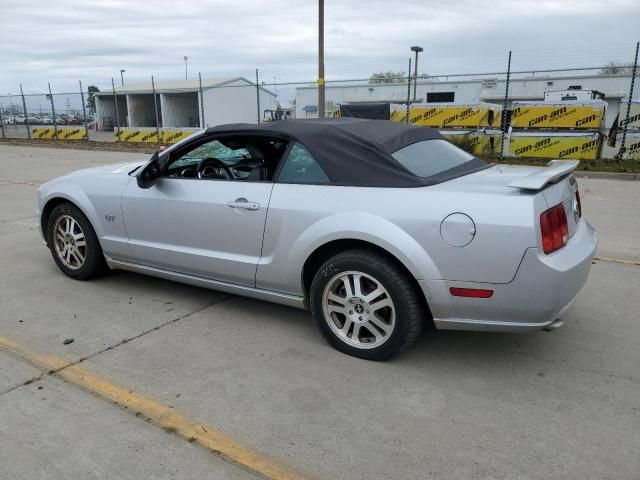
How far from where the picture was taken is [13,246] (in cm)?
636

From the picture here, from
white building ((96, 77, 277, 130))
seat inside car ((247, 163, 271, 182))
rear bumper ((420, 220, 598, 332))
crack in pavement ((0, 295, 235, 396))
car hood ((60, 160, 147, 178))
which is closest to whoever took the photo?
rear bumper ((420, 220, 598, 332))

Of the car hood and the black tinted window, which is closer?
the black tinted window

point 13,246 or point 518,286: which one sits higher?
point 518,286

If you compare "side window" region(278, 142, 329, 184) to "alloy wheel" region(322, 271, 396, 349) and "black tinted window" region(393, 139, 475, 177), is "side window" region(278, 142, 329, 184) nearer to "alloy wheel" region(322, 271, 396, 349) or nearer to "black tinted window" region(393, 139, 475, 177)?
"black tinted window" region(393, 139, 475, 177)

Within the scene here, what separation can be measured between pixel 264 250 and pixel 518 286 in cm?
168

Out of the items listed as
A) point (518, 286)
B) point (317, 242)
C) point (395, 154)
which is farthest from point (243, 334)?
point (518, 286)

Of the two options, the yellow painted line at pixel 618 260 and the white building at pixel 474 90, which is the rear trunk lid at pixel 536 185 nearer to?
the yellow painted line at pixel 618 260

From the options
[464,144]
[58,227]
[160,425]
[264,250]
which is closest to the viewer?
[160,425]

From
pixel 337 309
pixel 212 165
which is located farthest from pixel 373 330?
pixel 212 165

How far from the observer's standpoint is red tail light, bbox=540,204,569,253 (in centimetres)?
296

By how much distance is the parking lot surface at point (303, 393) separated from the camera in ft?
8.23

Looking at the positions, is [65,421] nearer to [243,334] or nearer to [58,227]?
[243,334]

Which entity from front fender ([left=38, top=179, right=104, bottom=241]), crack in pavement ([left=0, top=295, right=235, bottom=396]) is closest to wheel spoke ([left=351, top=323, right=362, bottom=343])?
crack in pavement ([left=0, top=295, right=235, bottom=396])

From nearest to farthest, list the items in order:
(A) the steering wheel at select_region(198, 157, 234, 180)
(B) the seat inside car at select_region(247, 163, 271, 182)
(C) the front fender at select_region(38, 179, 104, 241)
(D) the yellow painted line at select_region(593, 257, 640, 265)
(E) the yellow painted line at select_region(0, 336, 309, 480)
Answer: (E) the yellow painted line at select_region(0, 336, 309, 480) < (B) the seat inside car at select_region(247, 163, 271, 182) < (A) the steering wheel at select_region(198, 157, 234, 180) < (C) the front fender at select_region(38, 179, 104, 241) < (D) the yellow painted line at select_region(593, 257, 640, 265)
